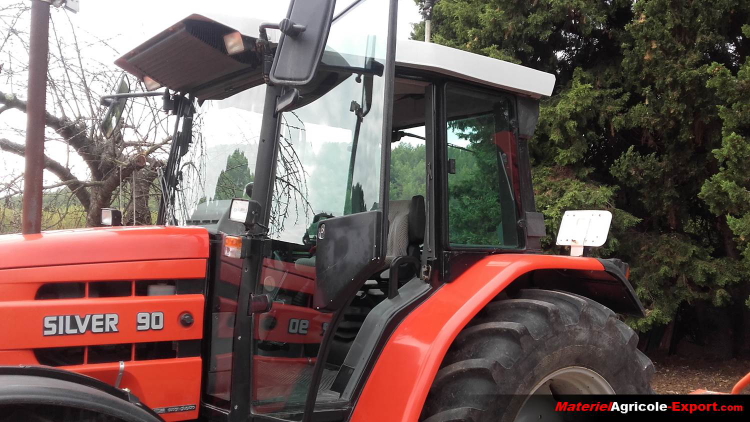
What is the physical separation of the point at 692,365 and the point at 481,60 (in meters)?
6.73

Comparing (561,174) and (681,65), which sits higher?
(681,65)

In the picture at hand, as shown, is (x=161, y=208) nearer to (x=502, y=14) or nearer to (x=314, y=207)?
(x=314, y=207)

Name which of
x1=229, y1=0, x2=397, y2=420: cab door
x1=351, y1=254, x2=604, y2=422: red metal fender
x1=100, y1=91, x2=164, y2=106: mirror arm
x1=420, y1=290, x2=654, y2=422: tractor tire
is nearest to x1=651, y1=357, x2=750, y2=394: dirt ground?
x1=420, y1=290, x2=654, y2=422: tractor tire

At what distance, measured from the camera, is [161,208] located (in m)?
3.13

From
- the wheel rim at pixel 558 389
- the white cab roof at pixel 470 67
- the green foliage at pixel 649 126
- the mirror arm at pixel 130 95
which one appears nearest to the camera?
the white cab roof at pixel 470 67

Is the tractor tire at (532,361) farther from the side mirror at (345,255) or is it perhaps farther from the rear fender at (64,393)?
A: the rear fender at (64,393)

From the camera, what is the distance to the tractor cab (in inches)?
95.3

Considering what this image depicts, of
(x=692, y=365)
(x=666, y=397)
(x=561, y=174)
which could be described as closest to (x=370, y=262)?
(x=666, y=397)

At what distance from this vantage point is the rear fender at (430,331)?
7.99 feet

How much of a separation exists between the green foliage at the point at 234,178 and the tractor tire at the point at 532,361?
1114mm

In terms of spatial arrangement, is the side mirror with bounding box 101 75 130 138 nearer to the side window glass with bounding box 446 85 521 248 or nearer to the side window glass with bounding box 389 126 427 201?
the side window glass with bounding box 389 126 427 201

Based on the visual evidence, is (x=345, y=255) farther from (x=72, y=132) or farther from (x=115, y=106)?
(x=72, y=132)

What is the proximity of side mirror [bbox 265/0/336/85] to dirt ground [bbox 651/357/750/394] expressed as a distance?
6040 millimetres

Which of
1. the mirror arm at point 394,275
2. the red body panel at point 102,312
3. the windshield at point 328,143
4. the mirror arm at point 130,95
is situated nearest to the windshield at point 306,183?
the windshield at point 328,143
